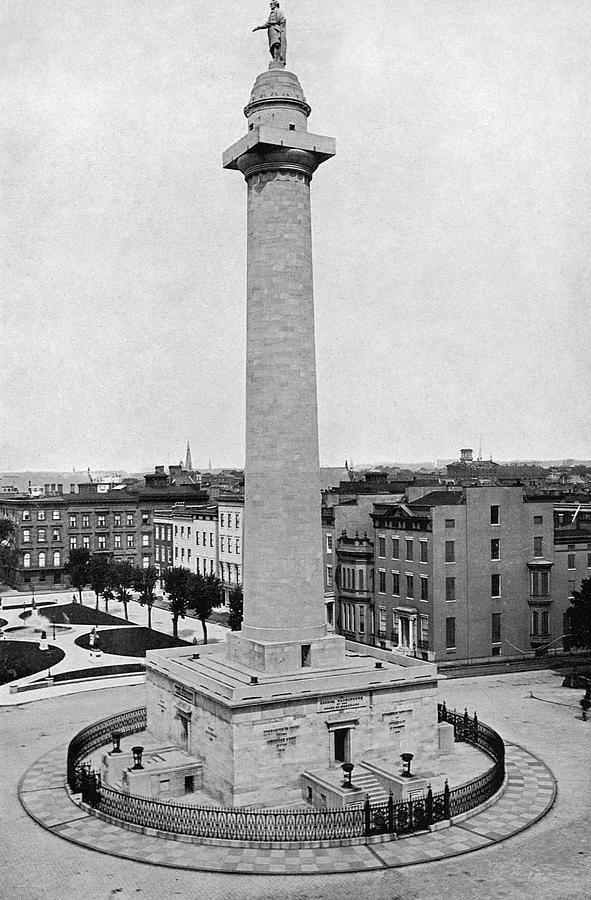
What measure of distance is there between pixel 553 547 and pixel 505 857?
121 feet

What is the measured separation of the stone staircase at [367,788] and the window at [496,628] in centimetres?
Result: 2839

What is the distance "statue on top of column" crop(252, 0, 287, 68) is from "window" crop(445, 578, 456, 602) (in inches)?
1289

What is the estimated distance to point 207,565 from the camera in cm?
8731

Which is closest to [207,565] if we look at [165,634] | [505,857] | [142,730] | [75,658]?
[165,634]

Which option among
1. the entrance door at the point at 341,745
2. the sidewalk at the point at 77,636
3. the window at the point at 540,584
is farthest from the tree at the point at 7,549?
the entrance door at the point at 341,745

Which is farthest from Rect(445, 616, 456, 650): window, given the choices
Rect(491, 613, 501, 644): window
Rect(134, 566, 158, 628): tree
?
Rect(134, 566, 158, 628): tree

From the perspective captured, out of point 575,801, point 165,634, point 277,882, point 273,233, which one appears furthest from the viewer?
point 165,634

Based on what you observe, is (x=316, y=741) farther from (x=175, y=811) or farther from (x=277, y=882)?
(x=277, y=882)

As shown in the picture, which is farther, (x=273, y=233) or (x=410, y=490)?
(x=410, y=490)

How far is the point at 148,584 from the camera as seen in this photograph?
75.4 m

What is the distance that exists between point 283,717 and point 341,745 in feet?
10.0

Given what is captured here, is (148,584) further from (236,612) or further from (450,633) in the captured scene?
(450,633)

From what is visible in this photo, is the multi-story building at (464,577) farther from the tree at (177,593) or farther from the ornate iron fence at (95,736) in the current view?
A: the ornate iron fence at (95,736)

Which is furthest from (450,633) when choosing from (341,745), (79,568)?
(79,568)
